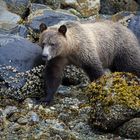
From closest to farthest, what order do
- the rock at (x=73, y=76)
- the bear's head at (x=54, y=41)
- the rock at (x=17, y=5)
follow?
the bear's head at (x=54, y=41) < the rock at (x=73, y=76) < the rock at (x=17, y=5)

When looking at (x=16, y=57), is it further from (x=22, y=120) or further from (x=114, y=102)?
(x=114, y=102)

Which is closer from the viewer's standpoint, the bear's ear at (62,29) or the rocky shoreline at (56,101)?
the rocky shoreline at (56,101)

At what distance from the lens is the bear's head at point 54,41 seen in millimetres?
9516

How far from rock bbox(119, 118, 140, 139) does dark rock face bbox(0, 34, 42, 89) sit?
2.35 metres

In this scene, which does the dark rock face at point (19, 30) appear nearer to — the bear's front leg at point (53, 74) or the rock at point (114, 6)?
the bear's front leg at point (53, 74)

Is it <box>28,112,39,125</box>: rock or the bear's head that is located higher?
the bear's head

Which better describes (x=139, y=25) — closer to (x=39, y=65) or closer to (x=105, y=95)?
(x=39, y=65)

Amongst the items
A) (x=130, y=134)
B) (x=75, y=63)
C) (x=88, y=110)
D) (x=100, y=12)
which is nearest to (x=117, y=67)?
(x=75, y=63)

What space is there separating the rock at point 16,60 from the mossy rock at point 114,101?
5.11 feet

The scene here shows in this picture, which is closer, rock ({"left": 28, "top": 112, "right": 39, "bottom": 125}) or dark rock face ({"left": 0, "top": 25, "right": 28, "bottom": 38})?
rock ({"left": 28, "top": 112, "right": 39, "bottom": 125})

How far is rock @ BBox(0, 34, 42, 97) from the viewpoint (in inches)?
384

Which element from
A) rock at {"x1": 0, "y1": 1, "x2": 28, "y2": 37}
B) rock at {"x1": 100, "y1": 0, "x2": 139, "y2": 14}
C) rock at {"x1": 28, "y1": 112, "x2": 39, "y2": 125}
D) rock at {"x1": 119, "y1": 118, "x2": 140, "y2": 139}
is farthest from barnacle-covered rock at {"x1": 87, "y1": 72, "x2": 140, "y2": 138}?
rock at {"x1": 100, "y1": 0, "x2": 139, "y2": 14}

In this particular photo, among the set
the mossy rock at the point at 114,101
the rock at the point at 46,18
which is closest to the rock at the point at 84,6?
the rock at the point at 46,18

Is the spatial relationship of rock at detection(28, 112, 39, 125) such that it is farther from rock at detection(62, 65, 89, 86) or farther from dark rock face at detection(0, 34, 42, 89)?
rock at detection(62, 65, 89, 86)
